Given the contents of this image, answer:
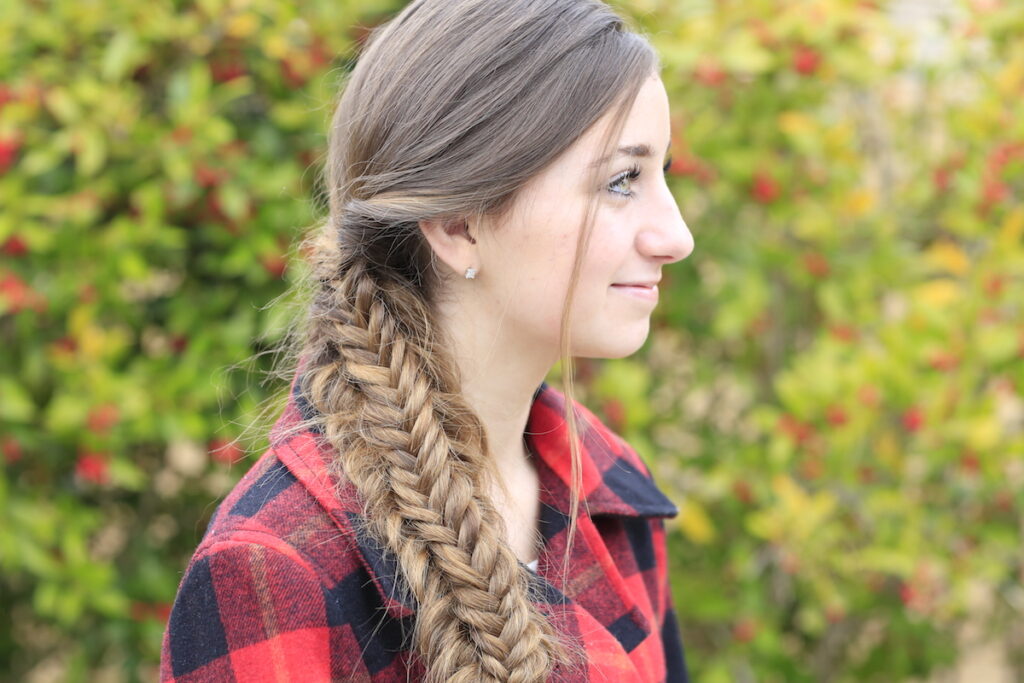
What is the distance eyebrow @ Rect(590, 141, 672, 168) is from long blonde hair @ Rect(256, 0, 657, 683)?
0.6 inches

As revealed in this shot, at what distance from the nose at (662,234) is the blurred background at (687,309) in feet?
3.38

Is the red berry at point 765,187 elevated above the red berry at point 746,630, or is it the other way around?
the red berry at point 765,187

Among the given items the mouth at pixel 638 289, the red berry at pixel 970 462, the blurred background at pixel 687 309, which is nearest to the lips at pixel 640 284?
the mouth at pixel 638 289

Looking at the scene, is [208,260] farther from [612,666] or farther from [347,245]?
[612,666]

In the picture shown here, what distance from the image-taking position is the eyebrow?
1.36 m

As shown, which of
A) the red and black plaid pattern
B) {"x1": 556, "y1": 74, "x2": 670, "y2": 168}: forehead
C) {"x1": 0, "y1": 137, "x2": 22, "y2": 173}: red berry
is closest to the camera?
the red and black plaid pattern

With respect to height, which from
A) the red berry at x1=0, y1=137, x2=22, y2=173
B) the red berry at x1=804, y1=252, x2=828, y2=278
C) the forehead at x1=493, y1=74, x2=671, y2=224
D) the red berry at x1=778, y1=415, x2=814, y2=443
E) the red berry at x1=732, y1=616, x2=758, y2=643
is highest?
the forehead at x1=493, y1=74, x2=671, y2=224

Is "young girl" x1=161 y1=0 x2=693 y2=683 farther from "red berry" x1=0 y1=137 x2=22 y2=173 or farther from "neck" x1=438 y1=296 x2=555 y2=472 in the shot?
"red berry" x1=0 y1=137 x2=22 y2=173

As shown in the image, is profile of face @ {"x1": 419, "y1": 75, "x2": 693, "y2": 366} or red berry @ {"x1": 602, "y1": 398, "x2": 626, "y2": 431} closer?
profile of face @ {"x1": 419, "y1": 75, "x2": 693, "y2": 366}

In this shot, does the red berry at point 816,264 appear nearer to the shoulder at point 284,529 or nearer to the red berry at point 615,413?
the red berry at point 615,413

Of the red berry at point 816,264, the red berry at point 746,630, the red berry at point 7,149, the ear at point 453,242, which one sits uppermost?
the ear at point 453,242

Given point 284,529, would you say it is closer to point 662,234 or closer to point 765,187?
point 662,234

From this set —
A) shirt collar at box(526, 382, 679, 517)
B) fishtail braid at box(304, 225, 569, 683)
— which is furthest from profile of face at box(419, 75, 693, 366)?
shirt collar at box(526, 382, 679, 517)

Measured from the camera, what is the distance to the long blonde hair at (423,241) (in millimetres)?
1238
